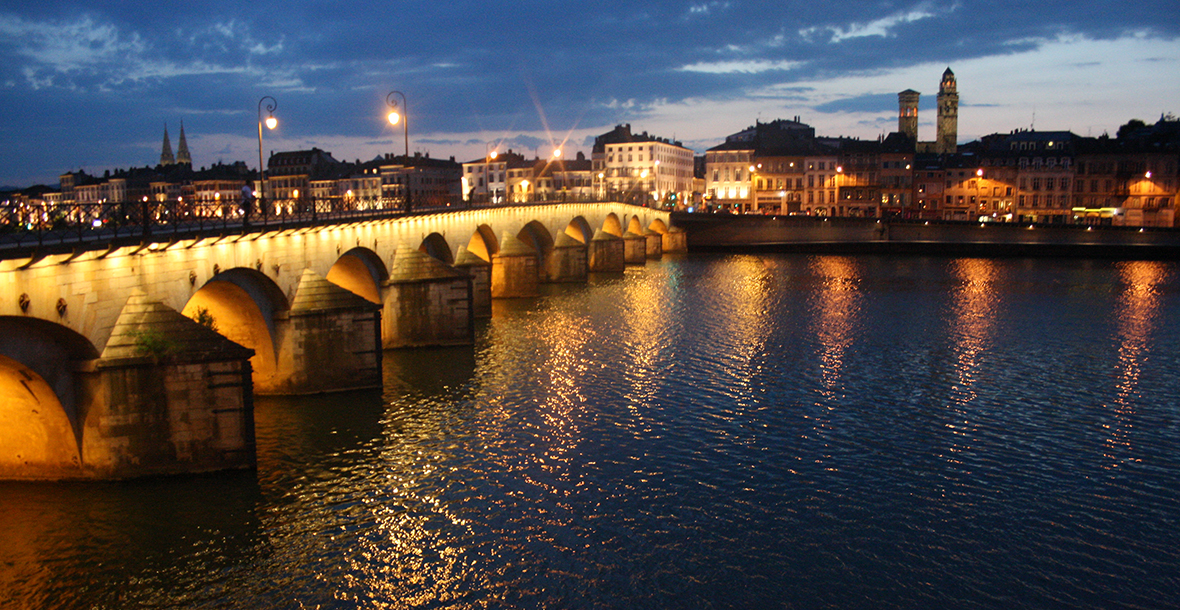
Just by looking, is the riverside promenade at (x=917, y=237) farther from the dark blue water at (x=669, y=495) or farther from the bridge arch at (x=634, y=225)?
the dark blue water at (x=669, y=495)

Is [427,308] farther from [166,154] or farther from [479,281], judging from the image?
[166,154]

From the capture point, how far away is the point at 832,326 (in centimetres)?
3603

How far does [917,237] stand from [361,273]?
5987 cm

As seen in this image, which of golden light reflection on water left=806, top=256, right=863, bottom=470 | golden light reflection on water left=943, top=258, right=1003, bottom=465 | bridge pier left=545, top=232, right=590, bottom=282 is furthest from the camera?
bridge pier left=545, top=232, right=590, bottom=282

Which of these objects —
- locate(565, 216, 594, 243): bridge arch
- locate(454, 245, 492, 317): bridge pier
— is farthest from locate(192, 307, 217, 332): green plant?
locate(565, 216, 594, 243): bridge arch

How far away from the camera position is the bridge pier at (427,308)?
101 feet

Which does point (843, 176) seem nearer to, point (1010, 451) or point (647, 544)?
point (1010, 451)

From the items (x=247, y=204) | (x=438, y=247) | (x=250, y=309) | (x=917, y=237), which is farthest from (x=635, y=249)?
(x=247, y=204)

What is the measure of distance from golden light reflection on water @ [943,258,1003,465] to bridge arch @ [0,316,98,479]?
17.5m

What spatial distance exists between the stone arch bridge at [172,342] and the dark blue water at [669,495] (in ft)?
2.38

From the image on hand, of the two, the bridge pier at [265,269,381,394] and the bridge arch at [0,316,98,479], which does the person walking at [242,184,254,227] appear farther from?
the bridge arch at [0,316,98,479]

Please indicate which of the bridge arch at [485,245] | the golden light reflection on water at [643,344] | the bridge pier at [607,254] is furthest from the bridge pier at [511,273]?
the bridge pier at [607,254]

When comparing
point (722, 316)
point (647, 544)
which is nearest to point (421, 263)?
point (722, 316)

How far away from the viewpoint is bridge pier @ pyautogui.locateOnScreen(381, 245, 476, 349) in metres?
30.9
